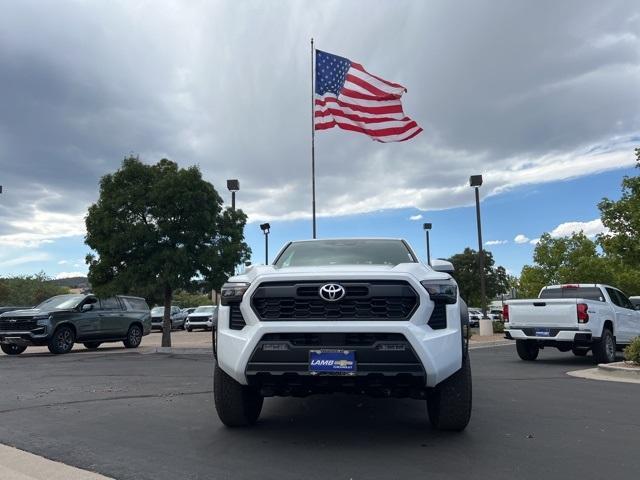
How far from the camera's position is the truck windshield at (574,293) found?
13.2m

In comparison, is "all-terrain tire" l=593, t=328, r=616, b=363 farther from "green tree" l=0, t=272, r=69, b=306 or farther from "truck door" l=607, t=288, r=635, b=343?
"green tree" l=0, t=272, r=69, b=306

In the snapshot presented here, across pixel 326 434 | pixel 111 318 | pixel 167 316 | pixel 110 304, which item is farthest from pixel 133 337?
pixel 326 434

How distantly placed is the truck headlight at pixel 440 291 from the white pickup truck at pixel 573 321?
826cm

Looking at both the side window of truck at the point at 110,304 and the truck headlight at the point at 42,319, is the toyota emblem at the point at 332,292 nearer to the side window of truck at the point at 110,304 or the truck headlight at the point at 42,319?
the truck headlight at the point at 42,319

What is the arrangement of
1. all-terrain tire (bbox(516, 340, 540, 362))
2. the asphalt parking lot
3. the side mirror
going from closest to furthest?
the asphalt parking lot < the side mirror < all-terrain tire (bbox(516, 340, 540, 362))

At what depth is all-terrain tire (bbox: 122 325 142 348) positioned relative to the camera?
728 inches

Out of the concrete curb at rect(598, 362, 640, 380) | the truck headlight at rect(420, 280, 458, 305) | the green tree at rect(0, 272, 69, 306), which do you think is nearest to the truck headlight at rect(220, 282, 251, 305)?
the truck headlight at rect(420, 280, 458, 305)

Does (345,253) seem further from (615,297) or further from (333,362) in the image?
(615,297)

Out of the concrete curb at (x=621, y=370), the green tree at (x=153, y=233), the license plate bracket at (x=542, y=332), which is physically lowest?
the concrete curb at (x=621, y=370)

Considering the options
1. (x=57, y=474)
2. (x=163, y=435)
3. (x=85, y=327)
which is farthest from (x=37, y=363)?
(x=57, y=474)

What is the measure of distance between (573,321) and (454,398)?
807 cm

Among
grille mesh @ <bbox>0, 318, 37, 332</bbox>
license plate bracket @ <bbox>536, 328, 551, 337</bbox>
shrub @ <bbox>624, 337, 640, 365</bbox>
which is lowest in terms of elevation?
shrub @ <bbox>624, 337, 640, 365</bbox>

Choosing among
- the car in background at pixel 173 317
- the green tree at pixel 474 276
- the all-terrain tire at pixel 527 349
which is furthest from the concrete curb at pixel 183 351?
the green tree at pixel 474 276

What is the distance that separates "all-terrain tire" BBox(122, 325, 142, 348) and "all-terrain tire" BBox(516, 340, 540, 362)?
38.9ft
